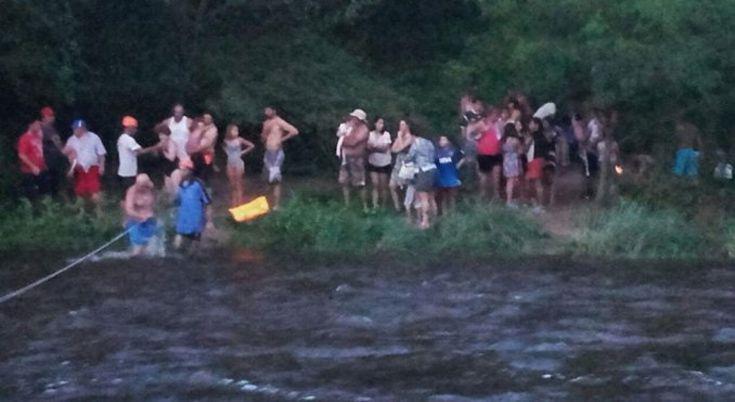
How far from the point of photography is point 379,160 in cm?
2662

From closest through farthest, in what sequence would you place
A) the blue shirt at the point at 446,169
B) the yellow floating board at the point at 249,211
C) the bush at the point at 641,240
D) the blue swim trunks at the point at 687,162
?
the bush at the point at 641,240 → the yellow floating board at the point at 249,211 → the blue shirt at the point at 446,169 → the blue swim trunks at the point at 687,162

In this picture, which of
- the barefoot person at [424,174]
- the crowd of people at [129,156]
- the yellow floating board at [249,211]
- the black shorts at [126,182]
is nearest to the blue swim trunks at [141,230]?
the crowd of people at [129,156]

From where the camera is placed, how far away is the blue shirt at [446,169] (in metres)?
25.6

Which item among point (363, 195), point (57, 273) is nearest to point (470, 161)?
point (363, 195)

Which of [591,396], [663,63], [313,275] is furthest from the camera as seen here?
[663,63]

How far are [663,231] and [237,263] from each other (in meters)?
5.98

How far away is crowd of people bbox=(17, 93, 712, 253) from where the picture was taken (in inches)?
1007

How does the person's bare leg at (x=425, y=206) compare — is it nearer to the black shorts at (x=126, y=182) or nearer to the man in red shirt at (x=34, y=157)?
the black shorts at (x=126, y=182)

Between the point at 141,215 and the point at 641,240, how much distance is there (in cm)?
693

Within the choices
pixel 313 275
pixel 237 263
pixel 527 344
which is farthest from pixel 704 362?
pixel 237 263

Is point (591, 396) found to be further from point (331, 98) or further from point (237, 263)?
point (331, 98)

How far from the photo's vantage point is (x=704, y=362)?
16062mm

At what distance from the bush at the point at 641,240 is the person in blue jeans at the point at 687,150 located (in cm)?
300

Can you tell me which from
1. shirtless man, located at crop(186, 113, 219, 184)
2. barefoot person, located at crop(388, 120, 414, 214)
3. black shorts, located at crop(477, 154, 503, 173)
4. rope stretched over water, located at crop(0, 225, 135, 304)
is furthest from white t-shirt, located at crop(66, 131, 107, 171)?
black shorts, located at crop(477, 154, 503, 173)
